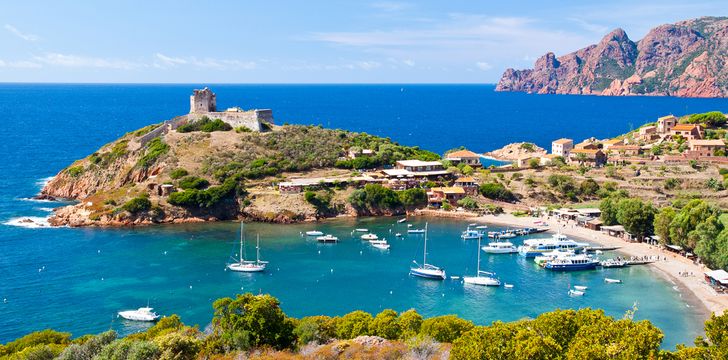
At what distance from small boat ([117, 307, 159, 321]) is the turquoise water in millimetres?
787

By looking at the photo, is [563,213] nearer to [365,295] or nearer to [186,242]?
[365,295]

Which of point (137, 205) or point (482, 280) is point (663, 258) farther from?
point (137, 205)

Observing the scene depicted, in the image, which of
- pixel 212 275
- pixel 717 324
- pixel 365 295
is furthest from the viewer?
pixel 212 275

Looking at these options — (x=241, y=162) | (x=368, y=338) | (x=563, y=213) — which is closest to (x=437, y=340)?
(x=368, y=338)

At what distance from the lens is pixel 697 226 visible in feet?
192

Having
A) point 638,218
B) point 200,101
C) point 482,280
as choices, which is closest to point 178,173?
point 200,101

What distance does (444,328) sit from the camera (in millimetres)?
34469

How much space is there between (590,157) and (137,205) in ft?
224

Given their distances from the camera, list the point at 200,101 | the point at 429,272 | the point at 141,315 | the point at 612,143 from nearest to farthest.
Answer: the point at 141,315, the point at 429,272, the point at 200,101, the point at 612,143

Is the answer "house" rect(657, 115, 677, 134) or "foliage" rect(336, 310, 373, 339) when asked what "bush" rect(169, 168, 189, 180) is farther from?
"house" rect(657, 115, 677, 134)

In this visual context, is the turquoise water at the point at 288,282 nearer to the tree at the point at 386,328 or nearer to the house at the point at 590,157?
the tree at the point at 386,328

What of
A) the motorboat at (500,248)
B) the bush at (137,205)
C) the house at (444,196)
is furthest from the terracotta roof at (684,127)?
the bush at (137,205)

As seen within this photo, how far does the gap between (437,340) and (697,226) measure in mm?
36816

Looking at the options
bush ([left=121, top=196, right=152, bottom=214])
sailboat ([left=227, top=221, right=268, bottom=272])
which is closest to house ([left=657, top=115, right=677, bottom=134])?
sailboat ([left=227, top=221, right=268, bottom=272])
